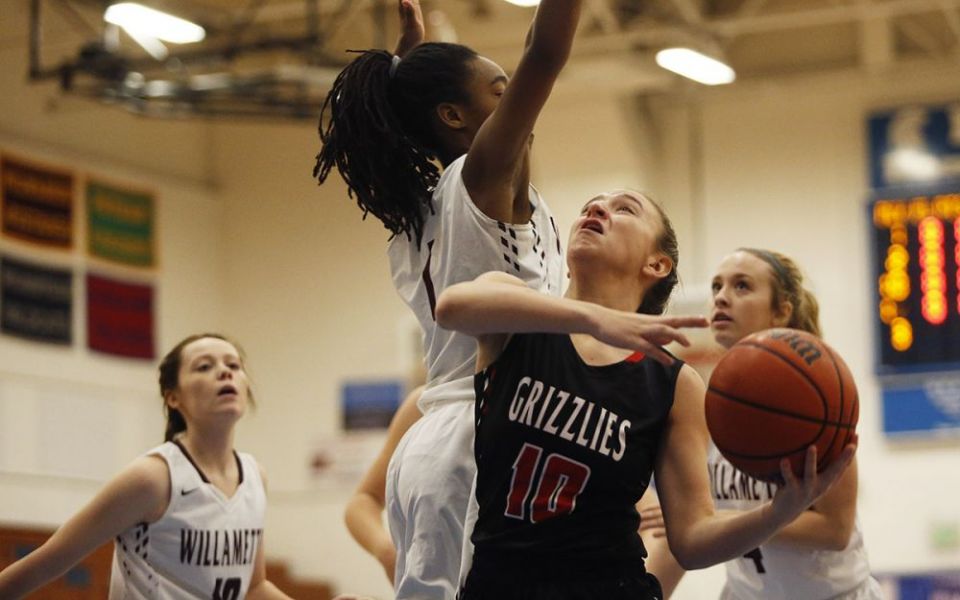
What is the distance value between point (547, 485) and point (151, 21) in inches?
300

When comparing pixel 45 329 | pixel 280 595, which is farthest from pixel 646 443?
pixel 45 329

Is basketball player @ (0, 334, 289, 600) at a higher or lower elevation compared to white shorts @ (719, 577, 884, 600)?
higher

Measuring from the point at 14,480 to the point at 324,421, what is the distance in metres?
3.01

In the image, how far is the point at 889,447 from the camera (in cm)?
1230

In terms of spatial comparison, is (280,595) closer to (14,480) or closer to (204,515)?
(204,515)

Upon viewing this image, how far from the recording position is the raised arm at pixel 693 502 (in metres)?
2.97

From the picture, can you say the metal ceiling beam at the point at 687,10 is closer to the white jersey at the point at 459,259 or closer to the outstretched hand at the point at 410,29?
the outstretched hand at the point at 410,29

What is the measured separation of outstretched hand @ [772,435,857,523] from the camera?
2826 millimetres

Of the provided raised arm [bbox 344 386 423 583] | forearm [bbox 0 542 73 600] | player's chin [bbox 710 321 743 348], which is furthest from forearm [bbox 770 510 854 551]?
forearm [bbox 0 542 73 600]

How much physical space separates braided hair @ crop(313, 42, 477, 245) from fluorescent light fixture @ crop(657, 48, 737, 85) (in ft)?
25.0

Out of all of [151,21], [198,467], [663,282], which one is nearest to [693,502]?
[663,282]

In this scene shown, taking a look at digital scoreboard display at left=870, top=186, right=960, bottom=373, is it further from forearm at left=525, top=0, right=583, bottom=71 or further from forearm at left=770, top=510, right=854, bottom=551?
forearm at left=525, top=0, right=583, bottom=71

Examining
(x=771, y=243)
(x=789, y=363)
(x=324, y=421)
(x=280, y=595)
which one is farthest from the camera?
(x=324, y=421)

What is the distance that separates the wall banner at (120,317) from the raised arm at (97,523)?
871 cm
